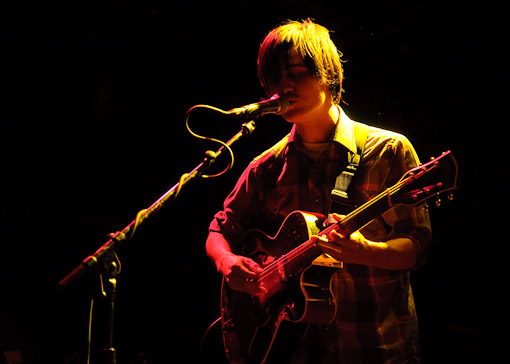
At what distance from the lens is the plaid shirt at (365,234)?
192 cm

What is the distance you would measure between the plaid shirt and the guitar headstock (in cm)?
18

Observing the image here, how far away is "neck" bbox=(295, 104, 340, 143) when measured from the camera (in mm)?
2379

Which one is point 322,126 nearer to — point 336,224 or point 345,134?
point 345,134

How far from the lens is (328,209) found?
2182mm

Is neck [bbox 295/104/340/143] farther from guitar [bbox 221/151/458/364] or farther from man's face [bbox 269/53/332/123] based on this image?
guitar [bbox 221/151/458/364]

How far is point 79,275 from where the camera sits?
177 centimetres

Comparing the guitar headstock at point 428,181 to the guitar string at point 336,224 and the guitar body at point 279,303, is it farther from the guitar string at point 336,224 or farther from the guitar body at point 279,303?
the guitar body at point 279,303

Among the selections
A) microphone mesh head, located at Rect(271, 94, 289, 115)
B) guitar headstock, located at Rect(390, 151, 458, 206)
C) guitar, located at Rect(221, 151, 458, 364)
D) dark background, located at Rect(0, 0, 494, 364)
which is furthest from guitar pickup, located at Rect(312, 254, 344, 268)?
dark background, located at Rect(0, 0, 494, 364)

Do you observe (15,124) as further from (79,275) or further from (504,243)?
(504,243)

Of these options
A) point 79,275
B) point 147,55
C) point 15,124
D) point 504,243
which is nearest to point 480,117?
point 504,243

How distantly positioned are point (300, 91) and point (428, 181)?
778 mm

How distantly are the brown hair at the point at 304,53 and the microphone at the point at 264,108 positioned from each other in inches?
11.9

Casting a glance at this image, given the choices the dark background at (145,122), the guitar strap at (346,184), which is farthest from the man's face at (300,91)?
the dark background at (145,122)

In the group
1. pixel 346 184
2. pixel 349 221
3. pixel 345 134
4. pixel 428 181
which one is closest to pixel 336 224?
pixel 349 221
